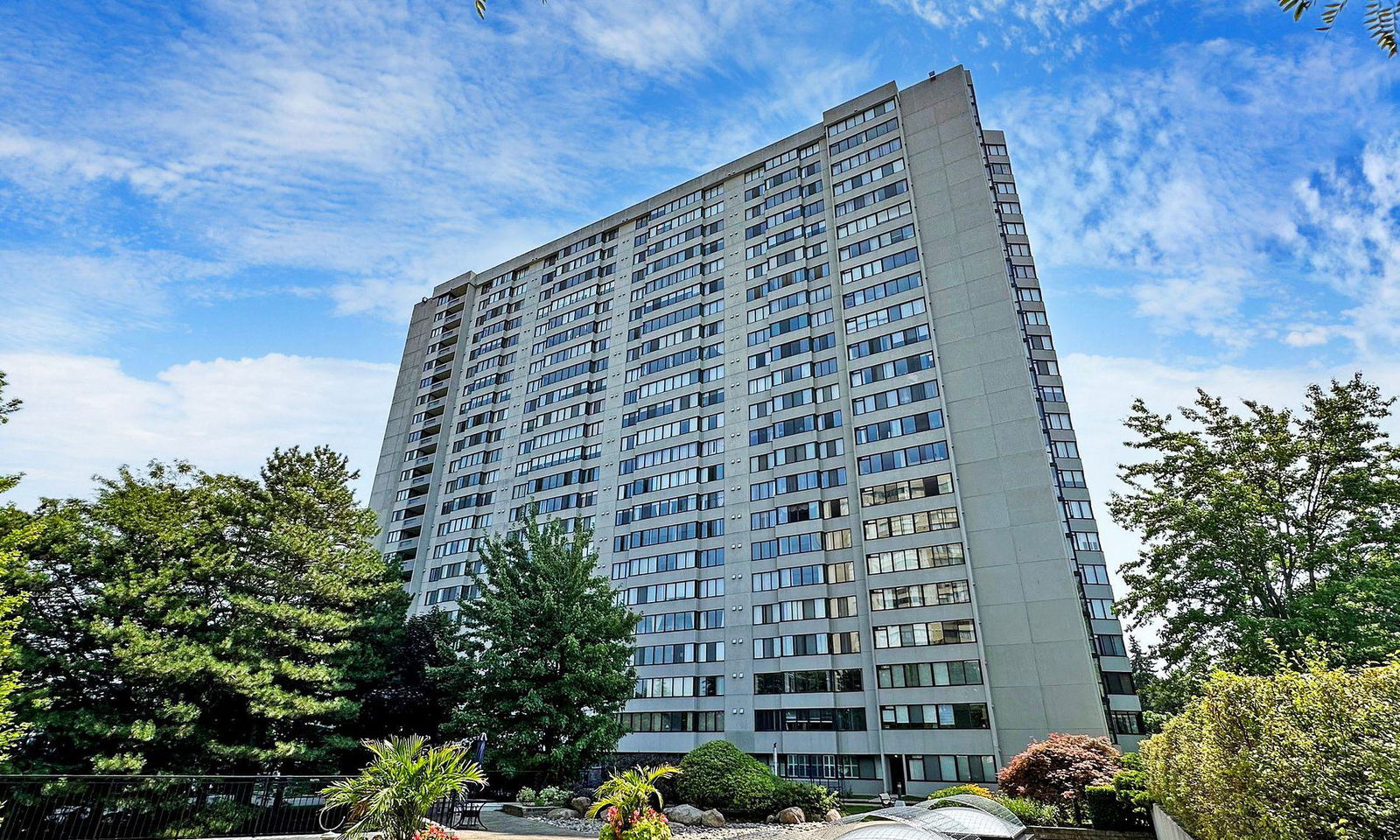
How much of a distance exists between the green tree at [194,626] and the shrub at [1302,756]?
98.3ft

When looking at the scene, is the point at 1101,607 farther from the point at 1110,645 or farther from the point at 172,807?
the point at 172,807

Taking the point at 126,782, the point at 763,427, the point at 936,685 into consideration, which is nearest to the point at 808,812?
the point at 936,685

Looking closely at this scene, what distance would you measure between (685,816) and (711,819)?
1.02m

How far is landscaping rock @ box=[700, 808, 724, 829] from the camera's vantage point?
24.7 meters

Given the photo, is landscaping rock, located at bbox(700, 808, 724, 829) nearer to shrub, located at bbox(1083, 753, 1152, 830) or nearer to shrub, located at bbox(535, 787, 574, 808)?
shrub, located at bbox(535, 787, 574, 808)

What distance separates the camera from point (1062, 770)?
25922 millimetres

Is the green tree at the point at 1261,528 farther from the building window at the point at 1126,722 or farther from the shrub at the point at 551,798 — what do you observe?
the shrub at the point at 551,798

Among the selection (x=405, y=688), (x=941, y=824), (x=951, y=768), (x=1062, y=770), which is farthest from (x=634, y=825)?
(x=951, y=768)

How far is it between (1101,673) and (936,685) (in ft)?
33.7

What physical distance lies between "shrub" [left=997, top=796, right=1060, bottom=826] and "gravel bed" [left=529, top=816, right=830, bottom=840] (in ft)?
24.4

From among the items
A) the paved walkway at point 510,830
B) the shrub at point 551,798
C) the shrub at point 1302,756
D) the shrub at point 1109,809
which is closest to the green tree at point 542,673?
the shrub at point 551,798

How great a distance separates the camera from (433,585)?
68.3 metres

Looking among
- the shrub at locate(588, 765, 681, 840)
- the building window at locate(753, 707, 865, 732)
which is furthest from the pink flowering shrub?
the building window at locate(753, 707, 865, 732)

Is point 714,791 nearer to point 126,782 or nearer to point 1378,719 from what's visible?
point 126,782
